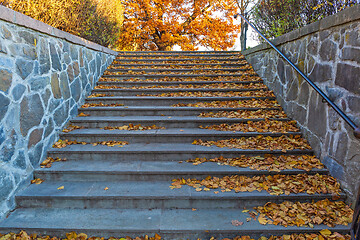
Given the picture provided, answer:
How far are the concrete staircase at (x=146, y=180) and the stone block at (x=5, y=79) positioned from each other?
1.22m

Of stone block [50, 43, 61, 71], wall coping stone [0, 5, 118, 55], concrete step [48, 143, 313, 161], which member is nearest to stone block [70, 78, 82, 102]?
stone block [50, 43, 61, 71]

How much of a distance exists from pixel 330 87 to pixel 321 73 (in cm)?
33

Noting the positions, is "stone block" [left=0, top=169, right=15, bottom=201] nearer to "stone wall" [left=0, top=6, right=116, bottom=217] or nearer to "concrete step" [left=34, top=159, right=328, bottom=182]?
"stone wall" [left=0, top=6, right=116, bottom=217]

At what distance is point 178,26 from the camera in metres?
13.7

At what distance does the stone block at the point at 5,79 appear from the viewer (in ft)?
8.59

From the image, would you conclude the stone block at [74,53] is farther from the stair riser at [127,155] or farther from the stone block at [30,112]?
the stair riser at [127,155]

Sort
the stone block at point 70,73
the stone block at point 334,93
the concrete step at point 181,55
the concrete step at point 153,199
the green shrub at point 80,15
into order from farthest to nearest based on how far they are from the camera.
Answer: the concrete step at point 181,55 < the stone block at point 70,73 < the green shrub at point 80,15 < the stone block at point 334,93 < the concrete step at point 153,199

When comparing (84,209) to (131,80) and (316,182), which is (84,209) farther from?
(131,80)

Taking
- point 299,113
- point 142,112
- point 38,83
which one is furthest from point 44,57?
point 299,113

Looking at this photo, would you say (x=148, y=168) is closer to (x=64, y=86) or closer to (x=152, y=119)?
(x=152, y=119)

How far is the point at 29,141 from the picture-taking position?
314 centimetres

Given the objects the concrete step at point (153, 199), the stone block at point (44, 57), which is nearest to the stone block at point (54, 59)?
the stone block at point (44, 57)

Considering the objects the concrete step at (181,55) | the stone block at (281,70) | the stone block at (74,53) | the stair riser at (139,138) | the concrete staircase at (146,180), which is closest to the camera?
the concrete staircase at (146,180)

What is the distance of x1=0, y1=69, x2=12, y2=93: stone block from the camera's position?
2.62 metres
